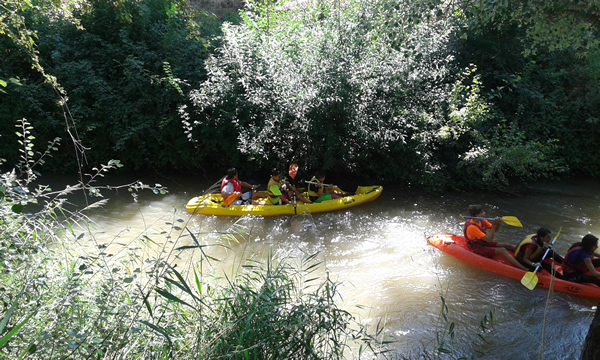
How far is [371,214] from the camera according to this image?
26.1 feet

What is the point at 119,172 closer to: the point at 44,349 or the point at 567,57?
the point at 44,349

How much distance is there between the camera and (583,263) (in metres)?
5.04

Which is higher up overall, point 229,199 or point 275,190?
point 275,190

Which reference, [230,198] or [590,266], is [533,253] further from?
[230,198]

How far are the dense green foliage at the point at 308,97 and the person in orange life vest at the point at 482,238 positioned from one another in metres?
2.71

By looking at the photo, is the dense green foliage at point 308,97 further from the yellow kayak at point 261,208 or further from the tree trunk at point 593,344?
the tree trunk at point 593,344

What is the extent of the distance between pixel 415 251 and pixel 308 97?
369 centimetres

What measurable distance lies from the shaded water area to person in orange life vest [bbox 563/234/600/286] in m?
0.31

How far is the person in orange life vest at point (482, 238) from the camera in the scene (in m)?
5.71

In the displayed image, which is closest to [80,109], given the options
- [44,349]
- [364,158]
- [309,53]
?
[309,53]

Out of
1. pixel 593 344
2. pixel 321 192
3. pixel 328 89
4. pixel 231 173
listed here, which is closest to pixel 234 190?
pixel 231 173

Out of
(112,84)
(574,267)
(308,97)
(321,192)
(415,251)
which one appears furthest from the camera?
(112,84)

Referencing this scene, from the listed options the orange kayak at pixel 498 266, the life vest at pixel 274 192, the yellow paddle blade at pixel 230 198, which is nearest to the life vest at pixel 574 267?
the orange kayak at pixel 498 266

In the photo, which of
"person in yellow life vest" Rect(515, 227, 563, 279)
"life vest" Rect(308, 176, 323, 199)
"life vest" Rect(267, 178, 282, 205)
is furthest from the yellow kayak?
"person in yellow life vest" Rect(515, 227, 563, 279)
